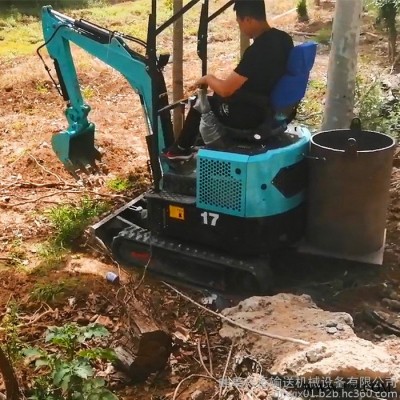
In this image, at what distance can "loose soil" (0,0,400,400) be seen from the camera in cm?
416

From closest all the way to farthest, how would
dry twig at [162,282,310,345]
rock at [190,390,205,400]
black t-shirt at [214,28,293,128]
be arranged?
1. rock at [190,390,205,400]
2. dry twig at [162,282,310,345]
3. black t-shirt at [214,28,293,128]

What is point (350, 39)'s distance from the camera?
5457mm

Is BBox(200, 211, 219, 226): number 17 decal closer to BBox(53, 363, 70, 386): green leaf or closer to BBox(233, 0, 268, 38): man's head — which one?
BBox(233, 0, 268, 38): man's head

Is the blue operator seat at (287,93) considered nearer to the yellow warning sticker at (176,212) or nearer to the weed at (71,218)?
the yellow warning sticker at (176,212)

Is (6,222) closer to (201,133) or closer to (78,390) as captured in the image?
(201,133)

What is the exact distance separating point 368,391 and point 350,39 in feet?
10.6

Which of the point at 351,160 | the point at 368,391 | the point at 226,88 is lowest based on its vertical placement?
the point at 368,391

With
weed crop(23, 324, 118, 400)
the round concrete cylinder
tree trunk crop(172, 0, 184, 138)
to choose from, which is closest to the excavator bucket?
tree trunk crop(172, 0, 184, 138)

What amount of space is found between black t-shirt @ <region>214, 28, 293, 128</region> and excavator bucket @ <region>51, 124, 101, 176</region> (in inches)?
78.2

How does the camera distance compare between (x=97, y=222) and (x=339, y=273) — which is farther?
(x=97, y=222)

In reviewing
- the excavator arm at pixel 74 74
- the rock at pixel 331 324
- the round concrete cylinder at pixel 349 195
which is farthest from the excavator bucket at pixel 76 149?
the rock at pixel 331 324

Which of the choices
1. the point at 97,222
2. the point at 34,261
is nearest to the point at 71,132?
the point at 97,222

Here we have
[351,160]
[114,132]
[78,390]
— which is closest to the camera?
[78,390]

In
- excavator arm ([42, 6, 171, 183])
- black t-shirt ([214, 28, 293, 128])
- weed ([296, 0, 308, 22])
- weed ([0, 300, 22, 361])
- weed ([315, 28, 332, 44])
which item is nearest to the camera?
weed ([0, 300, 22, 361])
